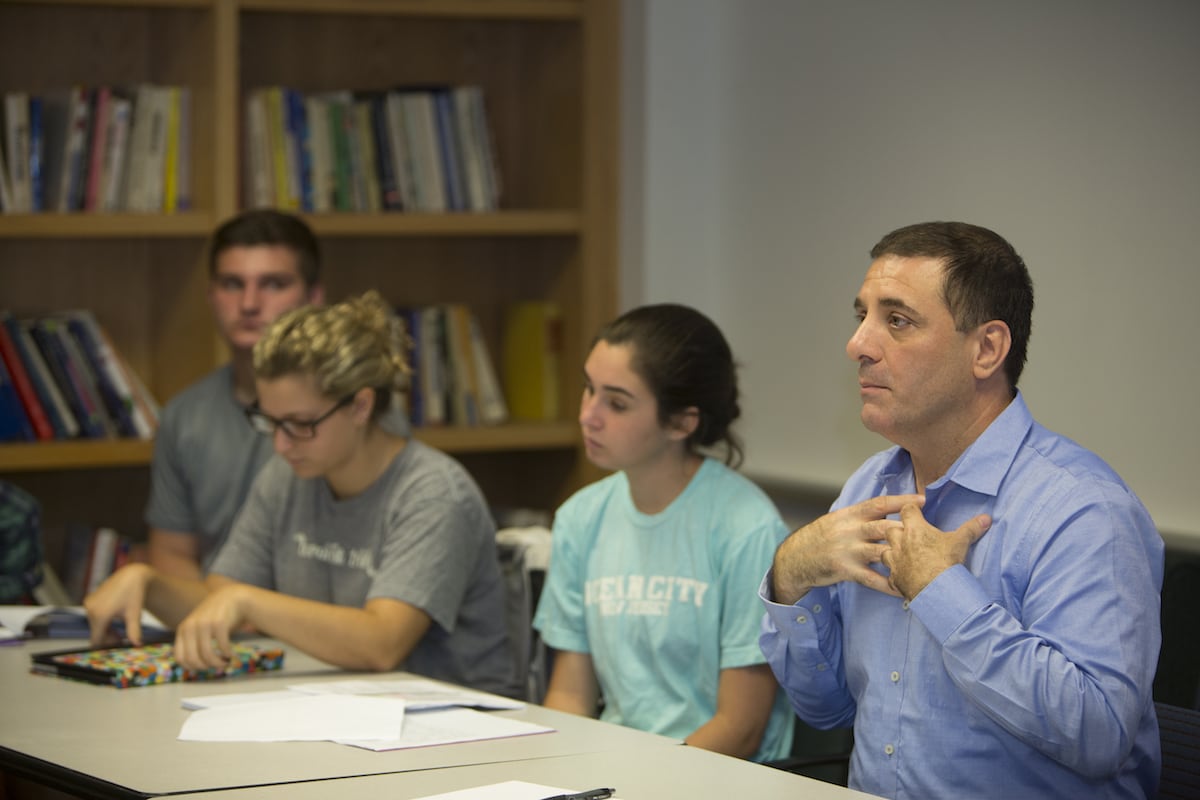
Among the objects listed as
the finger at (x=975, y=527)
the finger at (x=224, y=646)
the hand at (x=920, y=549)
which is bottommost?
the finger at (x=224, y=646)

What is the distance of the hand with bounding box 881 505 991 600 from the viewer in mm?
1731

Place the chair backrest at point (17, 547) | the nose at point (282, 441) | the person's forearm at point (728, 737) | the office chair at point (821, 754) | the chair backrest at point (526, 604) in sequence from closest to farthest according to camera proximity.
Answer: the office chair at point (821, 754) → the person's forearm at point (728, 737) → the nose at point (282, 441) → the chair backrest at point (526, 604) → the chair backrest at point (17, 547)

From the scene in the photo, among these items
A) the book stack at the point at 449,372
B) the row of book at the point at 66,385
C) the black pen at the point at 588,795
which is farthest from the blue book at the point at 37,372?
the black pen at the point at 588,795

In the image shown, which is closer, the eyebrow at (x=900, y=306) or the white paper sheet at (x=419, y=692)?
the eyebrow at (x=900, y=306)

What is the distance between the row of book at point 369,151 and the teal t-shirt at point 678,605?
5.61 feet

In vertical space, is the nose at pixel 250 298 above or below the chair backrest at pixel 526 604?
above

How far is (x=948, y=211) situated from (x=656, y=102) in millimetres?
1001

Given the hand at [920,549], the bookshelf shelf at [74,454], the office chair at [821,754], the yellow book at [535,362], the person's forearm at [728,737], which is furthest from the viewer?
the yellow book at [535,362]

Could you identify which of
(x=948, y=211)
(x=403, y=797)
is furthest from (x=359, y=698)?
(x=948, y=211)

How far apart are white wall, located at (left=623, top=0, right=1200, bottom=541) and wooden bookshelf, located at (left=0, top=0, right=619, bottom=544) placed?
0.21 m

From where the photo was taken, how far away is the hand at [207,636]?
7.53ft

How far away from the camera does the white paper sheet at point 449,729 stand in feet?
6.25

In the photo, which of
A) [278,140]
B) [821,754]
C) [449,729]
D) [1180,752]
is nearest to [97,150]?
[278,140]

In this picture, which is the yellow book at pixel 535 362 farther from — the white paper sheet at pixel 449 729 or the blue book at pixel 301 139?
the white paper sheet at pixel 449 729
